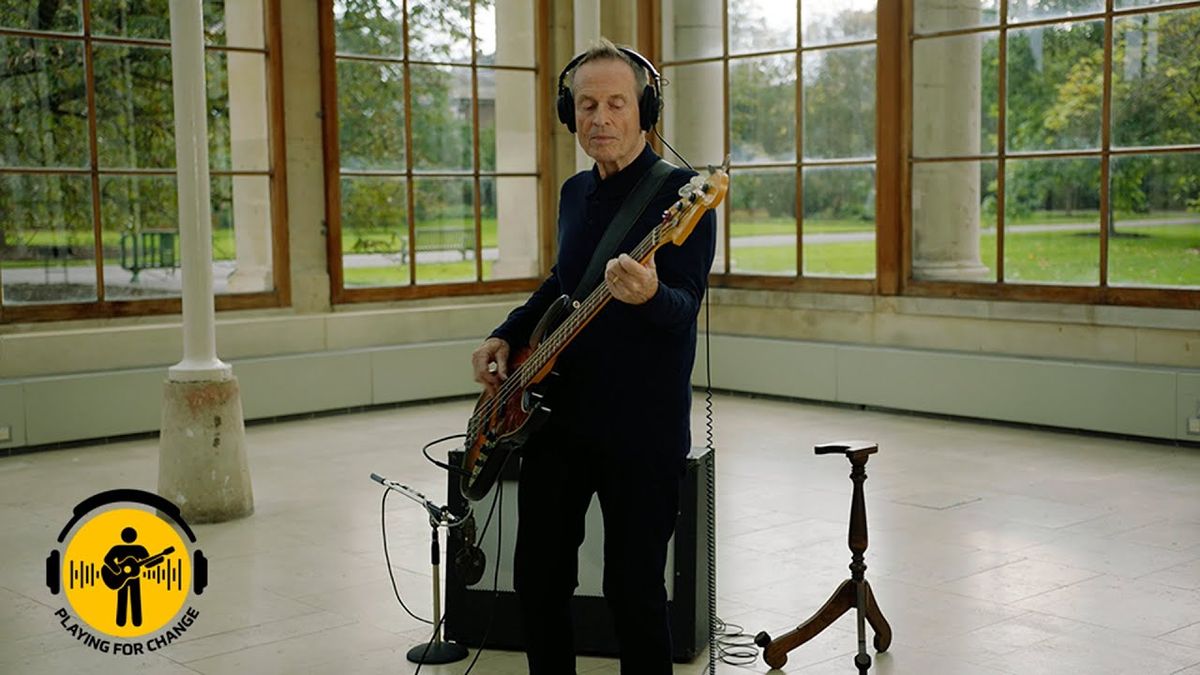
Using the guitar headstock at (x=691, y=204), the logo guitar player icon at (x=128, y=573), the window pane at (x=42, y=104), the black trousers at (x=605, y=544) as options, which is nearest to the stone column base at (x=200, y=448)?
the logo guitar player icon at (x=128, y=573)

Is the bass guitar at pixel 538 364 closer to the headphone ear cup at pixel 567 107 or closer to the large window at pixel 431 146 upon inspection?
the headphone ear cup at pixel 567 107

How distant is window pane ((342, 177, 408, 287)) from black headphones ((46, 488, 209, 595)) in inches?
134

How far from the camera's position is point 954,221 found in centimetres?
910

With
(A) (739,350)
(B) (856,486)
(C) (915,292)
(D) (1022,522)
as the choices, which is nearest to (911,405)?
(C) (915,292)

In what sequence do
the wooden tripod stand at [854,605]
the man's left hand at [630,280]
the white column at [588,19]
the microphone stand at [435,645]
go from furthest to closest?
the white column at [588,19] < the microphone stand at [435,645] < the wooden tripod stand at [854,605] < the man's left hand at [630,280]

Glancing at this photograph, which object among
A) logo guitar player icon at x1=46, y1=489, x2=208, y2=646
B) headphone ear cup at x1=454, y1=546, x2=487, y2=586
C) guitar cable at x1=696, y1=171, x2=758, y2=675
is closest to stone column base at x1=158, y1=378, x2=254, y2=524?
logo guitar player icon at x1=46, y1=489, x2=208, y2=646

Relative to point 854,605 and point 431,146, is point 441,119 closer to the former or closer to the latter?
point 431,146

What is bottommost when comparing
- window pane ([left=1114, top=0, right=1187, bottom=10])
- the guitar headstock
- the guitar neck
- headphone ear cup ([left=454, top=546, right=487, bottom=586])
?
headphone ear cup ([left=454, top=546, right=487, bottom=586])

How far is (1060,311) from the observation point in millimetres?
8461

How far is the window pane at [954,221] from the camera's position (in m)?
8.98

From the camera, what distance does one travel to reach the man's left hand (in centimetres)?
274

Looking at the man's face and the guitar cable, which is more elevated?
the man's face

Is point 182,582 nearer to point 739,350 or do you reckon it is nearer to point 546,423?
point 546,423

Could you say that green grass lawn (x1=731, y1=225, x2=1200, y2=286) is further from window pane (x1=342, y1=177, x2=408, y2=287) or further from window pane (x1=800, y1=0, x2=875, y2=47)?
window pane (x1=342, y1=177, x2=408, y2=287)
